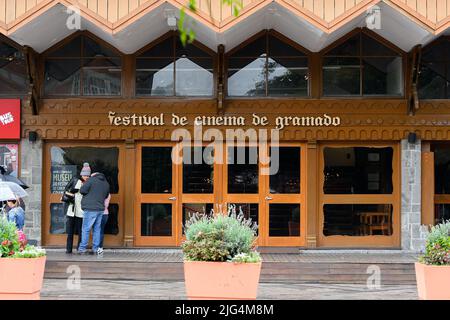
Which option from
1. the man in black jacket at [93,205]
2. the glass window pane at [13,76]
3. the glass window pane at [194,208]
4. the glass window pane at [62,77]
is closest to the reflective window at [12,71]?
the glass window pane at [13,76]

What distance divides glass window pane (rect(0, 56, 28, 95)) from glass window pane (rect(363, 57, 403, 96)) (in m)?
6.48

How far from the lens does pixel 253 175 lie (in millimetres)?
14227

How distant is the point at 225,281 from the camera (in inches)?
323

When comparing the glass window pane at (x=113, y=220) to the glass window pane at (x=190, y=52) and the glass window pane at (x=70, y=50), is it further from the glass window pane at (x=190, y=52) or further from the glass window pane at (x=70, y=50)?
the glass window pane at (x=190, y=52)

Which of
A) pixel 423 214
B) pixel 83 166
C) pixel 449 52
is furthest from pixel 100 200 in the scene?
pixel 449 52

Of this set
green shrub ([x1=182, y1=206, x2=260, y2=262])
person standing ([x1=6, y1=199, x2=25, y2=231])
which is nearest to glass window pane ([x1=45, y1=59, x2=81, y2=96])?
person standing ([x1=6, y1=199, x2=25, y2=231])

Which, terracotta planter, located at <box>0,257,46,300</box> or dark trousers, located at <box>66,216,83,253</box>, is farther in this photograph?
dark trousers, located at <box>66,216,83,253</box>

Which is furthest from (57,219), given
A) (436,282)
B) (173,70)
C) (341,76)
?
(436,282)

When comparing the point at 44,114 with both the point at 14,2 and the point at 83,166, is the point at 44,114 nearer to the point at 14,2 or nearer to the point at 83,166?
the point at 83,166

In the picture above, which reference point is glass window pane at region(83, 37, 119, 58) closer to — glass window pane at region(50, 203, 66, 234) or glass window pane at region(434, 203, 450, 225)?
glass window pane at region(50, 203, 66, 234)

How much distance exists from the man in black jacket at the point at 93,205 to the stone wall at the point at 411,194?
18.2ft

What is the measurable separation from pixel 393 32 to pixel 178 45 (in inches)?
158

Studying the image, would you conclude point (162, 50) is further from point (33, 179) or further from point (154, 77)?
point (33, 179)

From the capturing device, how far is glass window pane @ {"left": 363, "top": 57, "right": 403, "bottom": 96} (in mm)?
14195
